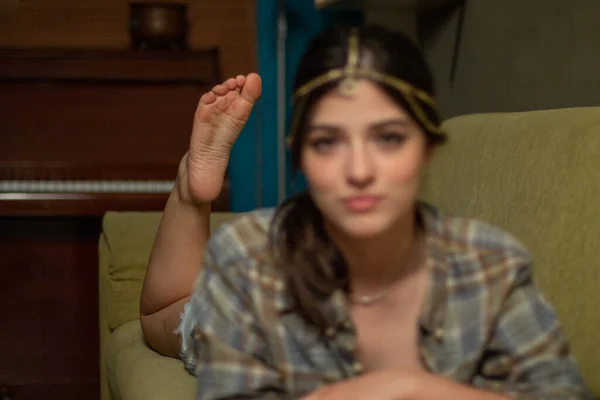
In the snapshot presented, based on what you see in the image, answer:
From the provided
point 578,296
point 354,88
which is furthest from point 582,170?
point 354,88

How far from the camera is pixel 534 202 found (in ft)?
3.92

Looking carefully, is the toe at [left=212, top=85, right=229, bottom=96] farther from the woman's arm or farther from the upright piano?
the upright piano

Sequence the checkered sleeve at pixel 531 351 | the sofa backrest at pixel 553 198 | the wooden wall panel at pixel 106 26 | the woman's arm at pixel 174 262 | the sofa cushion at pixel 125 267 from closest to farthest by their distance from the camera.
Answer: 1. the checkered sleeve at pixel 531 351
2. the sofa backrest at pixel 553 198
3. the woman's arm at pixel 174 262
4. the sofa cushion at pixel 125 267
5. the wooden wall panel at pixel 106 26

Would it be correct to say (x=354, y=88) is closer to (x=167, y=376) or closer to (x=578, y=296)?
(x=578, y=296)

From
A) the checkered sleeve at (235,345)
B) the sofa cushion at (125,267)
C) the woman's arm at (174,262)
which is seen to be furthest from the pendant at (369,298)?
the sofa cushion at (125,267)

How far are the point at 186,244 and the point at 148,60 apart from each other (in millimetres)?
1329

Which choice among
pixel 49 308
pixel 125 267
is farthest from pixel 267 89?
pixel 125 267

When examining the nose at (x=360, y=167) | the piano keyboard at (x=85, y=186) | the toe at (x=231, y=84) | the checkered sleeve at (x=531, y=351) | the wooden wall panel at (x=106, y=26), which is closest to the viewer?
the nose at (x=360, y=167)

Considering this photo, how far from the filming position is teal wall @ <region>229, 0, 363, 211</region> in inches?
123

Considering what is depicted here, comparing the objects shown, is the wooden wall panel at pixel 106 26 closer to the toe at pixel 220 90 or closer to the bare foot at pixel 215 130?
the bare foot at pixel 215 130

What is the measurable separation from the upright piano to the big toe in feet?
4.16

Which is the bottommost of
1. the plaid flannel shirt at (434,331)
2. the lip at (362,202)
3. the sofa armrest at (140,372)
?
the sofa armrest at (140,372)

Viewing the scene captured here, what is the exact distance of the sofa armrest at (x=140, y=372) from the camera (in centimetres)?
134

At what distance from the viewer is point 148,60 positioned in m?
2.65
